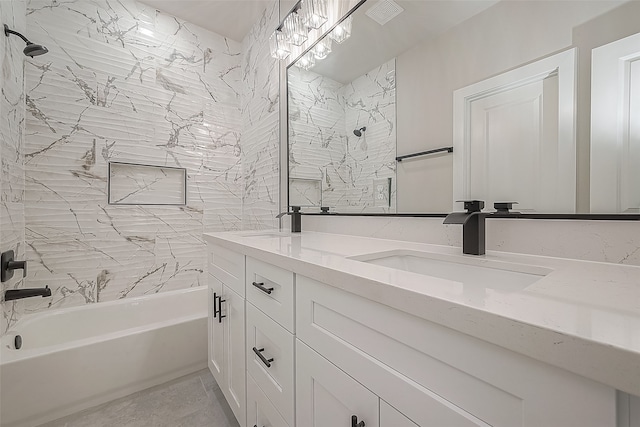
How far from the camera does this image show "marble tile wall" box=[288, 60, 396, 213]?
1238mm

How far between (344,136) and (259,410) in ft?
4.19

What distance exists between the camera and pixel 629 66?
2.10ft

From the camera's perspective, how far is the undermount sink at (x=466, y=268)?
0.65 meters

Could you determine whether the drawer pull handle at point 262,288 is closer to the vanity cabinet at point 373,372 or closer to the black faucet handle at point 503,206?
the vanity cabinet at point 373,372

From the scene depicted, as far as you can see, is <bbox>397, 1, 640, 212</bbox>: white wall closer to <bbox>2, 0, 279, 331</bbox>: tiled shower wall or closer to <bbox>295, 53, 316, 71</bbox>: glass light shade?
<bbox>295, 53, 316, 71</bbox>: glass light shade

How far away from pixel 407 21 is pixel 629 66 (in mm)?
793

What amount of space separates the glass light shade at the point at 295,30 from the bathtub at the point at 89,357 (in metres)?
1.93

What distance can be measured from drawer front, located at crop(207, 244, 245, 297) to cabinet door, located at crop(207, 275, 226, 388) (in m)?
0.06

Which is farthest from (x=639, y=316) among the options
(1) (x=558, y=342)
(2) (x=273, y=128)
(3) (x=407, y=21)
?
(2) (x=273, y=128)

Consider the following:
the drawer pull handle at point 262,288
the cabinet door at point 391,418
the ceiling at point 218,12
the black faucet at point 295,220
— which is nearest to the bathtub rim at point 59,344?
the black faucet at point 295,220

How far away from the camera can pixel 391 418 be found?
0.48 m

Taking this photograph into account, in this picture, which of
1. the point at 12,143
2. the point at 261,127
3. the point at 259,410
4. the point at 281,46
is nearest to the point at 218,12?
the point at 281,46

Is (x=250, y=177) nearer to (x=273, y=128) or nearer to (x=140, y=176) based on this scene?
(x=273, y=128)

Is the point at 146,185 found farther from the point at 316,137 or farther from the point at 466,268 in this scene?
the point at 466,268
